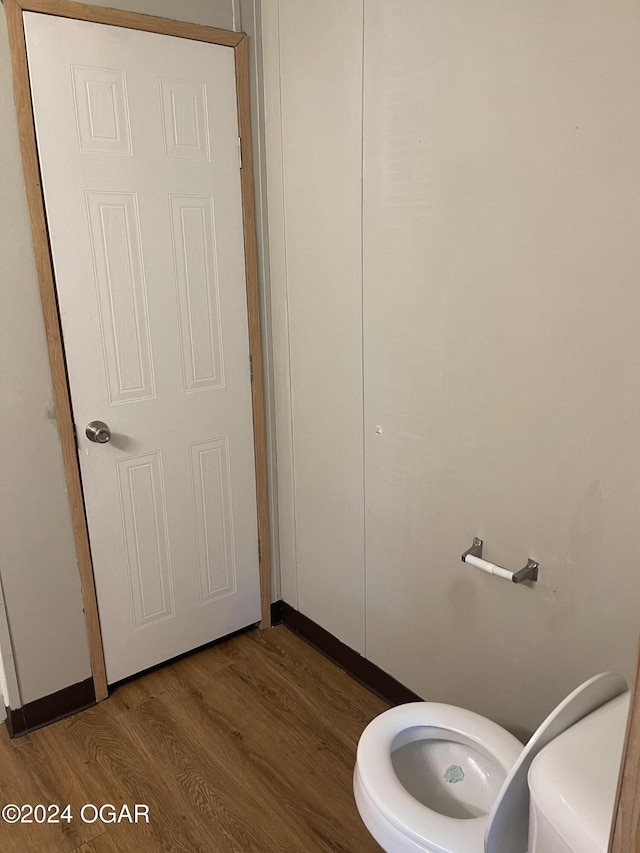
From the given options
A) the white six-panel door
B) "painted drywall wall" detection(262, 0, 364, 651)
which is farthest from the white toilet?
the white six-panel door

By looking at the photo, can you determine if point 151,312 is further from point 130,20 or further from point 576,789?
point 576,789

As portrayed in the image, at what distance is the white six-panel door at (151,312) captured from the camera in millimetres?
1731

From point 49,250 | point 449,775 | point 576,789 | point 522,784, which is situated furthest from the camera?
point 49,250

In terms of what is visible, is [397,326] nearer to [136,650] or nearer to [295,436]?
[295,436]

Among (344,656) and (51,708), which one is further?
(344,656)

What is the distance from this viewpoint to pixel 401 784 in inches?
51.9

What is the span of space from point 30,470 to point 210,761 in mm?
1007

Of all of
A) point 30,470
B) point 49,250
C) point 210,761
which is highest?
point 49,250

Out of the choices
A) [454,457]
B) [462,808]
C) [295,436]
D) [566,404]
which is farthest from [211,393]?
[462,808]

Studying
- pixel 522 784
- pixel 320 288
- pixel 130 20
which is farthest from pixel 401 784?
pixel 130 20

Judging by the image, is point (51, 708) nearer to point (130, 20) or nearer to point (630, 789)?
point (630, 789)

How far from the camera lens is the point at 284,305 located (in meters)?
2.14

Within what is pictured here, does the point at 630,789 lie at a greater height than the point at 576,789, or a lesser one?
greater

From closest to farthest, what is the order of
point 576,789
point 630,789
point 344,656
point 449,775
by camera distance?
1. point 630,789
2. point 576,789
3. point 449,775
4. point 344,656
